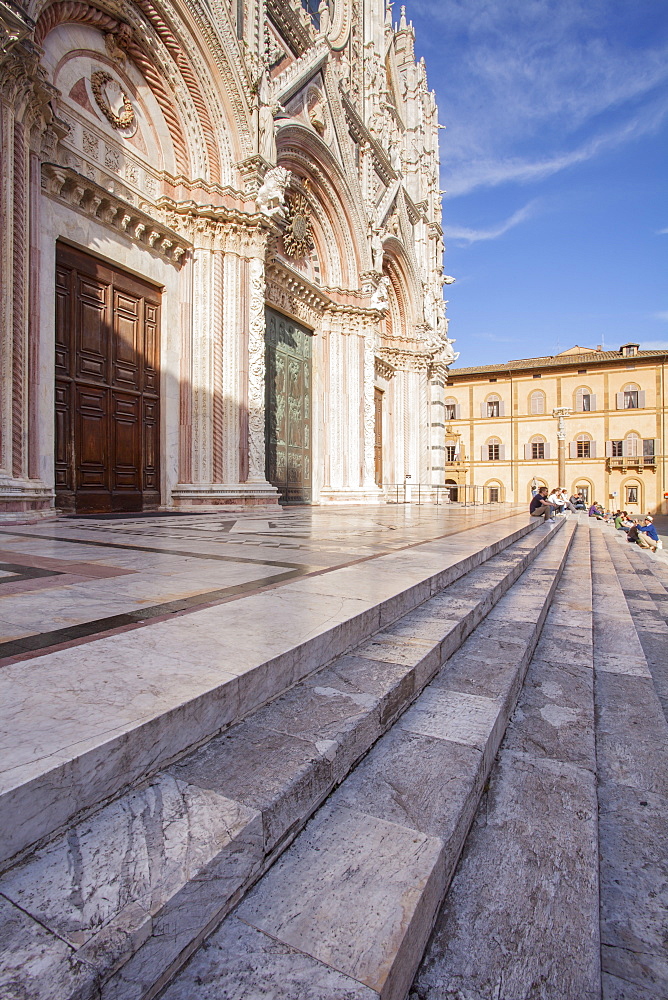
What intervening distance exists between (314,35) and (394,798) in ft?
54.0

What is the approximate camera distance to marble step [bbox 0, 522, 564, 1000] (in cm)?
76

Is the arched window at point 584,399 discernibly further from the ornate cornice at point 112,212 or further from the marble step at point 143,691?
the marble step at point 143,691

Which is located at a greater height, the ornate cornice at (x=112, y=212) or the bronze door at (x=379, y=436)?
the ornate cornice at (x=112, y=212)

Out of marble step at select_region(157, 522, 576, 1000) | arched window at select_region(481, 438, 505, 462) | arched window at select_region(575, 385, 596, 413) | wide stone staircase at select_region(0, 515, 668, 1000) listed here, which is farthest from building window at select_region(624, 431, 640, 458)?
marble step at select_region(157, 522, 576, 1000)

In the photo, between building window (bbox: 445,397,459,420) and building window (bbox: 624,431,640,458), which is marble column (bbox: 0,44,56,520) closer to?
building window (bbox: 445,397,459,420)

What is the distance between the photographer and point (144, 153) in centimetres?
877

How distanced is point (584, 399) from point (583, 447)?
3.56 metres

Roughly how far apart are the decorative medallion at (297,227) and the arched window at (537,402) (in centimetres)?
2883

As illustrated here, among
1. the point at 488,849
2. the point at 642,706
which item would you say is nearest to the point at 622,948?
the point at 488,849

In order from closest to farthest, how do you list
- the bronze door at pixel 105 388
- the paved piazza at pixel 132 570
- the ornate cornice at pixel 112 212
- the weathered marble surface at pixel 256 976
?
1. the weathered marble surface at pixel 256 976
2. the paved piazza at pixel 132 570
3. the ornate cornice at pixel 112 212
4. the bronze door at pixel 105 388

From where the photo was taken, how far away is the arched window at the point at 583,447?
121 ft

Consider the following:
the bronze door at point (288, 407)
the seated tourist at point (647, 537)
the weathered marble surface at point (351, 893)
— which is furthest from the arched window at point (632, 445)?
the weathered marble surface at point (351, 893)

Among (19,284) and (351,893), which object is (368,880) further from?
(19,284)

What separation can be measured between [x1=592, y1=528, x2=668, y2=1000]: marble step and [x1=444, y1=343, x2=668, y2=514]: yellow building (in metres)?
34.9
